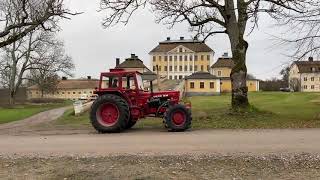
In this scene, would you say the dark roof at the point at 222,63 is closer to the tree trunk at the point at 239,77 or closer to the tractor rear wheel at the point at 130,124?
the tree trunk at the point at 239,77

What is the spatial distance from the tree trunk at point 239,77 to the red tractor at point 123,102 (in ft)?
18.2

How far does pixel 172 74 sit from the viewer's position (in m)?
145

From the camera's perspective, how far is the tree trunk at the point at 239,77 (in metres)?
27.7

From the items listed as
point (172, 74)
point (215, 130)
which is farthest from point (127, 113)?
point (172, 74)

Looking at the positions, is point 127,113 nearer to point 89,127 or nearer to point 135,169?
point 89,127

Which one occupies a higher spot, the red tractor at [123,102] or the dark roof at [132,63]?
the dark roof at [132,63]

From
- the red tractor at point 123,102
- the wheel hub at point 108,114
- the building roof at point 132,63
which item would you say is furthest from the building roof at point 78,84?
the wheel hub at point 108,114

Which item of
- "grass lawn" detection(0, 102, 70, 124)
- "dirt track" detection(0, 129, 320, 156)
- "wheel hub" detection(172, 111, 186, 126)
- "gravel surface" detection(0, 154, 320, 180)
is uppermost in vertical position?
"wheel hub" detection(172, 111, 186, 126)

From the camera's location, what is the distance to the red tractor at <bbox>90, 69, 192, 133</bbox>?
22.4 metres

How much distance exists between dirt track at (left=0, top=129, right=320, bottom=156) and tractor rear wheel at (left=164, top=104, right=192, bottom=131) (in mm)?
654

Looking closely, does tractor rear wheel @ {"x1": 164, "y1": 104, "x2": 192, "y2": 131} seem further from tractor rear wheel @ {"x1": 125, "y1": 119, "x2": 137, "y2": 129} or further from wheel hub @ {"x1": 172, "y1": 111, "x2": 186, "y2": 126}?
tractor rear wheel @ {"x1": 125, "y1": 119, "x2": 137, "y2": 129}

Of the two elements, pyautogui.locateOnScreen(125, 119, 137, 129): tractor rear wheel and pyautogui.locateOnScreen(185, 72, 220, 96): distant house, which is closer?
pyautogui.locateOnScreen(125, 119, 137, 129): tractor rear wheel

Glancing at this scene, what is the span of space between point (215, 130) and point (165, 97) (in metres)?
2.68

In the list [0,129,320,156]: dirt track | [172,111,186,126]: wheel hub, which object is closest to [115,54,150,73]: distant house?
[172,111,186,126]: wheel hub
